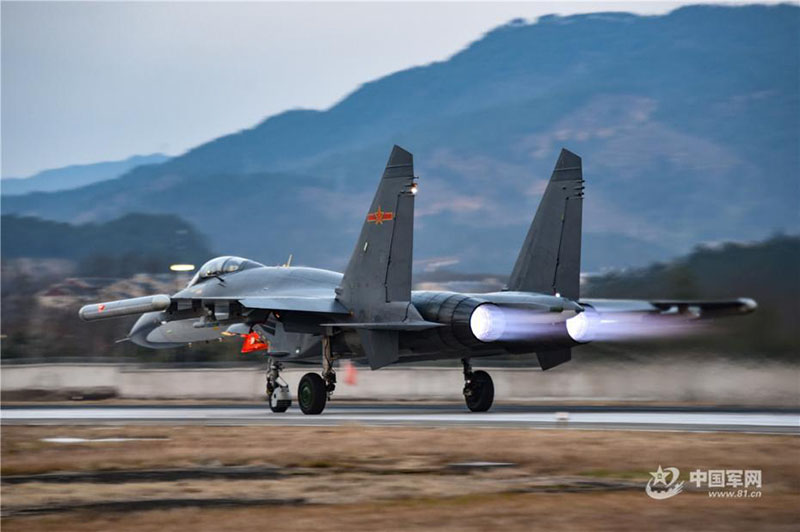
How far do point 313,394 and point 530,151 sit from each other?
95.4m

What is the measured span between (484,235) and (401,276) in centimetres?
7354

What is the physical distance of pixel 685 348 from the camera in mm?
24562

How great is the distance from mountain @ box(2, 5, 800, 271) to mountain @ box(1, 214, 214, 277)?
15459mm

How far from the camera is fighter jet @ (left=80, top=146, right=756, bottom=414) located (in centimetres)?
2219

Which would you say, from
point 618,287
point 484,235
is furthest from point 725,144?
point 618,287

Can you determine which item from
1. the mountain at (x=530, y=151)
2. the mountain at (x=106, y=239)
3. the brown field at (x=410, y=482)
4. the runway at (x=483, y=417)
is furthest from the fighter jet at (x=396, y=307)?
the mountain at (x=530, y=151)

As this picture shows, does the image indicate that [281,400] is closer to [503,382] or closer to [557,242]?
[557,242]

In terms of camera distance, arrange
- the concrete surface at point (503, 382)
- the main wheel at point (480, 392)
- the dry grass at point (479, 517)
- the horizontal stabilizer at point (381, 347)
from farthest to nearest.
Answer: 1. the main wheel at point (480, 392)
2. the concrete surface at point (503, 382)
3. the horizontal stabilizer at point (381, 347)
4. the dry grass at point (479, 517)

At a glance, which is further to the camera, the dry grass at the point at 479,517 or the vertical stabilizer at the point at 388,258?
the vertical stabilizer at the point at 388,258

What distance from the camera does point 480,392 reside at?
24.0 metres

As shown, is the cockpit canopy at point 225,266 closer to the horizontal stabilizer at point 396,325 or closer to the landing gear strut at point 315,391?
the landing gear strut at point 315,391

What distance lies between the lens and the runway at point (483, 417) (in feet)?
60.3

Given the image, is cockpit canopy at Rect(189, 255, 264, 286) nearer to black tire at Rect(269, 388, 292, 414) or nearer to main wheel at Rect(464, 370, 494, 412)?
black tire at Rect(269, 388, 292, 414)

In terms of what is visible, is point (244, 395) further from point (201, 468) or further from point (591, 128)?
point (591, 128)
